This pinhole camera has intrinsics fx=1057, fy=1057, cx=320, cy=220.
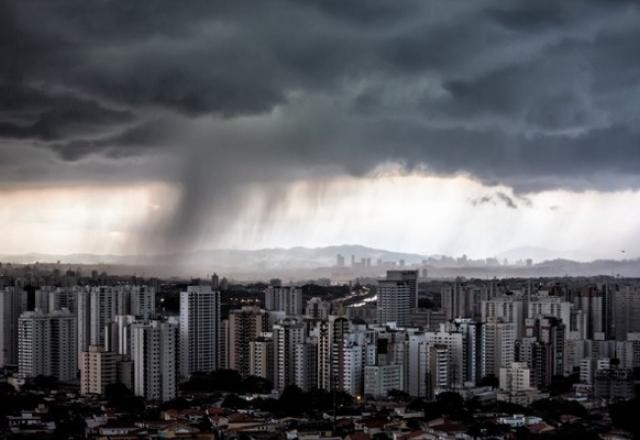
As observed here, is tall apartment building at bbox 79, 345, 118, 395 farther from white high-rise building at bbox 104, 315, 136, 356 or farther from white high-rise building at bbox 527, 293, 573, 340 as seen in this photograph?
white high-rise building at bbox 527, 293, 573, 340

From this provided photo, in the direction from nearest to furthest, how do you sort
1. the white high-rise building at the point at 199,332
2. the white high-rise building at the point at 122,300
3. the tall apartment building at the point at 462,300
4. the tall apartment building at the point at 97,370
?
1. the tall apartment building at the point at 97,370
2. the white high-rise building at the point at 199,332
3. the white high-rise building at the point at 122,300
4. the tall apartment building at the point at 462,300

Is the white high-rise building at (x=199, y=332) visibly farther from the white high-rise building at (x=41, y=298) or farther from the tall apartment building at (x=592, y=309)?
the tall apartment building at (x=592, y=309)

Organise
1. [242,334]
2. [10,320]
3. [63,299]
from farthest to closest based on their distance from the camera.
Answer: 1. [63,299]
2. [10,320]
3. [242,334]

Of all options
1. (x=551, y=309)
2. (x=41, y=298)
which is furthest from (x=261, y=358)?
(x=551, y=309)

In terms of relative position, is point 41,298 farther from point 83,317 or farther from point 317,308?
point 317,308

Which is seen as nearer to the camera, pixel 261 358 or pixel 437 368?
pixel 437 368

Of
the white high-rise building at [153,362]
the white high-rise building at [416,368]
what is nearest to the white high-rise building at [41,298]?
the white high-rise building at [153,362]
